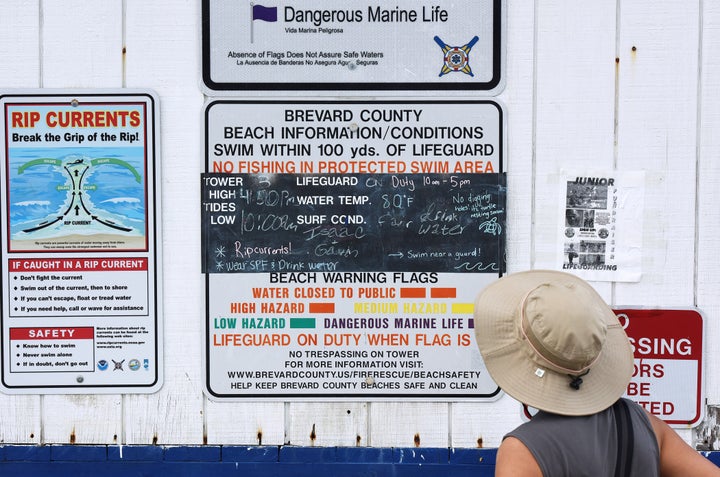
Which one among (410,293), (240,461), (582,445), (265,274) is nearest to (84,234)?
(265,274)

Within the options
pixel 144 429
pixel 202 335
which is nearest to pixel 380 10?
pixel 202 335

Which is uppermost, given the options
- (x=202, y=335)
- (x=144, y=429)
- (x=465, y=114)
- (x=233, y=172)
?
(x=465, y=114)

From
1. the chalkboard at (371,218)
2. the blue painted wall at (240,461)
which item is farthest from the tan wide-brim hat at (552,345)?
the blue painted wall at (240,461)

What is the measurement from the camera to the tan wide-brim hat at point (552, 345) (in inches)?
53.4

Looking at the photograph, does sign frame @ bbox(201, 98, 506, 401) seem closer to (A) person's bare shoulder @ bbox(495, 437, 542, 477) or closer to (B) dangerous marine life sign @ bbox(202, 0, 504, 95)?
(B) dangerous marine life sign @ bbox(202, 0, 504, 95)

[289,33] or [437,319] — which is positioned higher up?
[289,33]

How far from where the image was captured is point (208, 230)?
8.37ft

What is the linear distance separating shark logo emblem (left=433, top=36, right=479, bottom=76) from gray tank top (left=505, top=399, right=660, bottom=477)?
141 centimetres

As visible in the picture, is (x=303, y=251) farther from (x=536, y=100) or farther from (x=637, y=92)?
(x=637, y=92)

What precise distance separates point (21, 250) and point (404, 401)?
55.6 inches

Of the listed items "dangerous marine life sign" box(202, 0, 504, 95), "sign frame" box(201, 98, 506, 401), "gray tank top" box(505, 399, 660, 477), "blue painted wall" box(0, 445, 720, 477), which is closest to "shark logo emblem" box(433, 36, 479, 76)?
"dangerous marine life sign" box(202, 0, 504, 95)

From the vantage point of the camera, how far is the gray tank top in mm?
1361

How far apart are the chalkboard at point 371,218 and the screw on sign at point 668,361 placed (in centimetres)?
54

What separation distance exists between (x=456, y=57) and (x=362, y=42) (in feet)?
1.06
